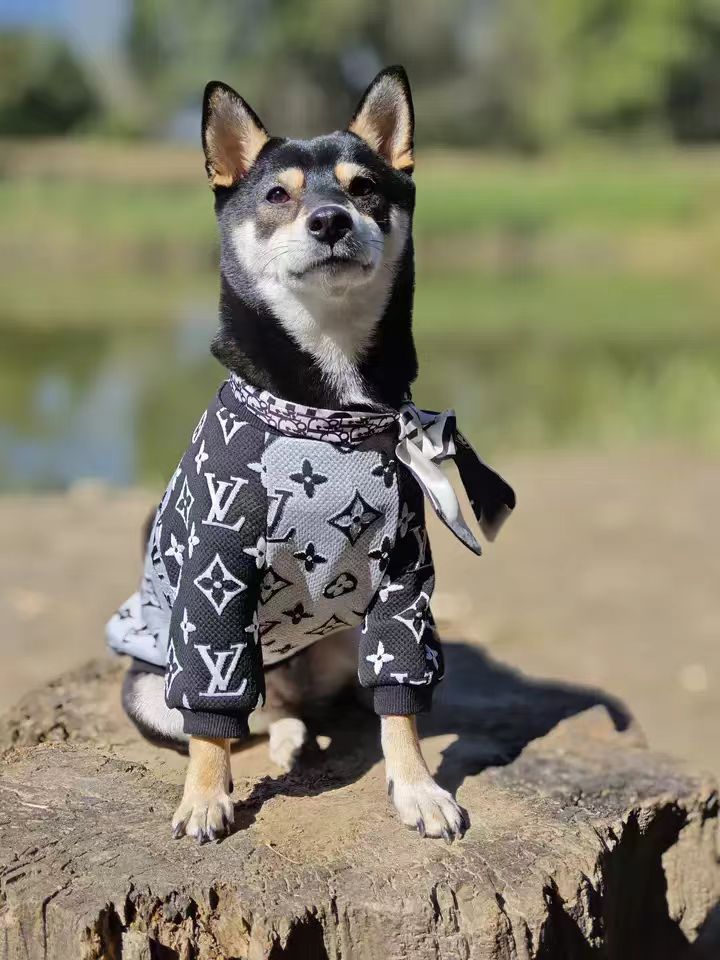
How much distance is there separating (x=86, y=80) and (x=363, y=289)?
85.0 ft

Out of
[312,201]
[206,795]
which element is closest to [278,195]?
[312,201]

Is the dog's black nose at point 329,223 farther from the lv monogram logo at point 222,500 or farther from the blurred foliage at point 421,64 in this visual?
the blurred foliage at point 421,64

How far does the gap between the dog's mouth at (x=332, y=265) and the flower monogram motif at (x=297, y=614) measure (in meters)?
0.66

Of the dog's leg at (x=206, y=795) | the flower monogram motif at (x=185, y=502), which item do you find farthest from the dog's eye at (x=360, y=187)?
the dog's leg at (x=206, y=795)

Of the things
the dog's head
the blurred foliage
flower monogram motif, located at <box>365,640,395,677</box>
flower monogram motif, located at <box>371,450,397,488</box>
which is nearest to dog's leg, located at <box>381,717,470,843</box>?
flower monogram motif, located at <box>365,640,395,677</box>

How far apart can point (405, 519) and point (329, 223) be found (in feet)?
1.96

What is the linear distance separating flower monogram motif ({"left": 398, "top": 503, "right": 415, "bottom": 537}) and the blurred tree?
23937 mm

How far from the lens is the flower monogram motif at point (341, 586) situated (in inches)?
82.5

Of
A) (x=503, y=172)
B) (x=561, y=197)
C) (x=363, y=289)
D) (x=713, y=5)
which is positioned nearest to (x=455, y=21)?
(x=713, y=5)

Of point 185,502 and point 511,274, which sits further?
point 511,274

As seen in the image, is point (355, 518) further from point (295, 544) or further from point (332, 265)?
point (332, 265)

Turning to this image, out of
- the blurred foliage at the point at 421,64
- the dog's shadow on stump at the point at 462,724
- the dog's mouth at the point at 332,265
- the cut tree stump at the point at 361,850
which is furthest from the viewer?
the blurred foliage at the point at 421,64

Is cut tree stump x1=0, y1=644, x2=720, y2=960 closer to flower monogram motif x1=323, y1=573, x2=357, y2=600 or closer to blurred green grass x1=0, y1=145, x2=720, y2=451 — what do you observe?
flower monogram motif x1=323, y1=573, x2=357, y2=600

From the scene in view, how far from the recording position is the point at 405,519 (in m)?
2.11
